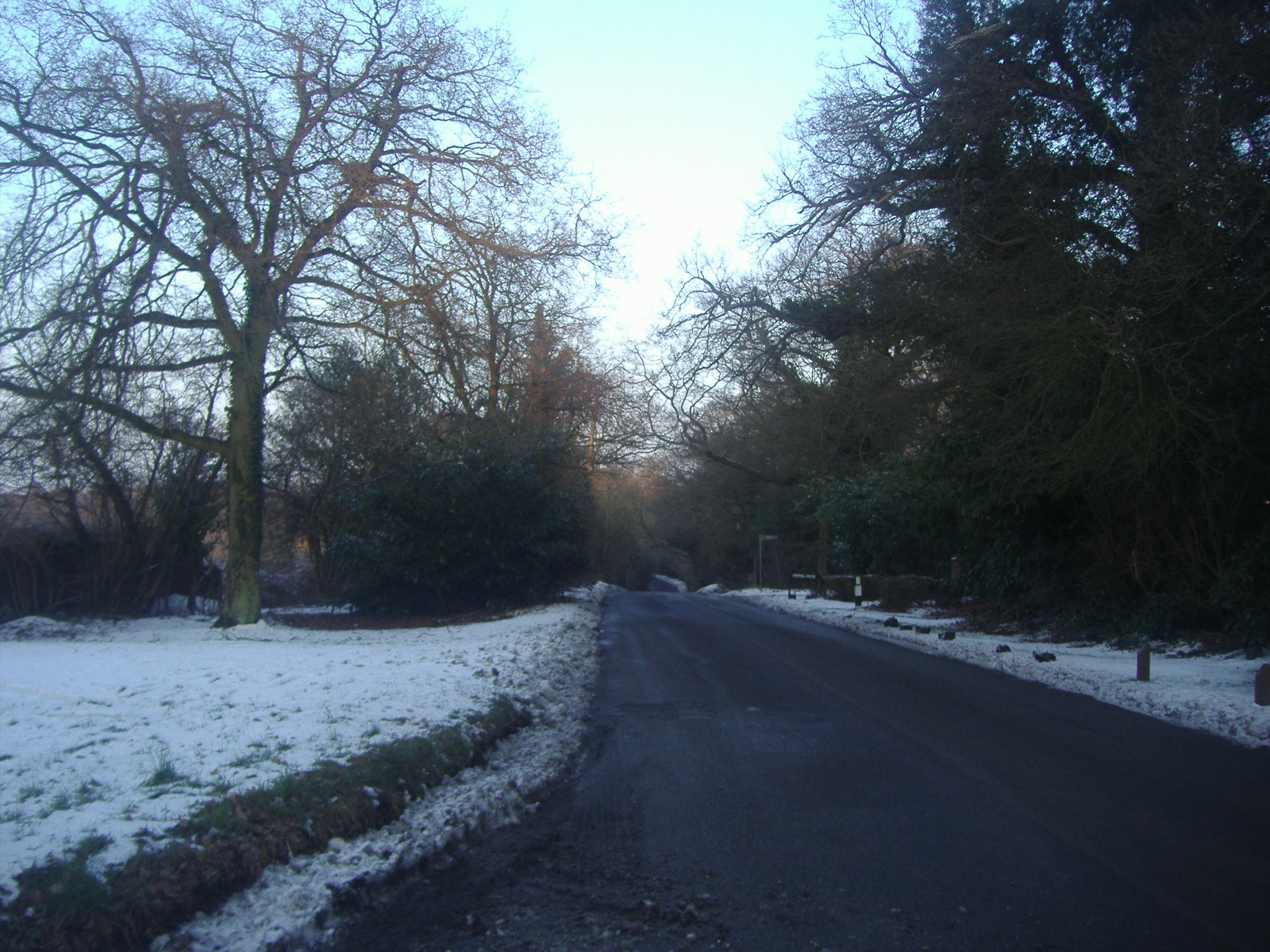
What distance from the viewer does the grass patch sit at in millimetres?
3764

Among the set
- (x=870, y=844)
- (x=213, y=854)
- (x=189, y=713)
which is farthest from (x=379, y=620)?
(x=870, y=844)

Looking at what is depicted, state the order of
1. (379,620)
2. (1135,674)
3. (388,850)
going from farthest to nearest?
(379,620) → (1135,674) → (388,850)

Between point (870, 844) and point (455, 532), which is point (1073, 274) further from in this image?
point (455, 532)

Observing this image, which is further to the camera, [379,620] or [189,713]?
[379,620]

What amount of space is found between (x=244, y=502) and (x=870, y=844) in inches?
607

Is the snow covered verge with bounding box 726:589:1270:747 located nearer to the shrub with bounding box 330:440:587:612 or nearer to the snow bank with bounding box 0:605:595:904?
the snow bank with bounding box 0:605:595:904

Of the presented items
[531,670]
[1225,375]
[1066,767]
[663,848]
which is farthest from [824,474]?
[663,848]

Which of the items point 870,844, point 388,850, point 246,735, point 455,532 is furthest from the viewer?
point 455,532

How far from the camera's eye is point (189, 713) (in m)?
7.29

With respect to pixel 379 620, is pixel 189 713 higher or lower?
higher

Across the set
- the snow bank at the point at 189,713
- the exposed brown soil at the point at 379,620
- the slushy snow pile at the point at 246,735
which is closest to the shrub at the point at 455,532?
the exposed brown soil at the point at 379,620

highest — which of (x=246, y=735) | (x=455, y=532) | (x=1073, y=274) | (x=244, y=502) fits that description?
(x=1073, y=274)

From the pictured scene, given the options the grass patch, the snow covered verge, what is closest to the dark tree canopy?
the snow covered verge

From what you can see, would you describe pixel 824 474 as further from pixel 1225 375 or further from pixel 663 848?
pixel 663 848
